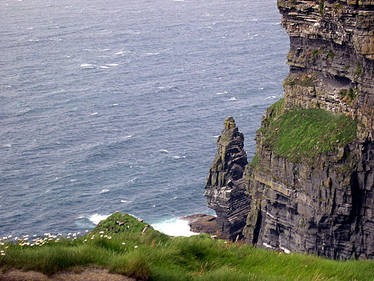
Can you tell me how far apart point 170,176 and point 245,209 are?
30404 millimetres

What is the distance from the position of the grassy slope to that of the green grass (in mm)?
43636

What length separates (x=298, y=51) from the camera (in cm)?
7856

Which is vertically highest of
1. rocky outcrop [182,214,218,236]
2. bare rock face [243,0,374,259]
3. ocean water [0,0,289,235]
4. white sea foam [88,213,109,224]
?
bare rock face [243,0,374,259]

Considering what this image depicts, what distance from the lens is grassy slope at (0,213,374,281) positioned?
68.9 feet

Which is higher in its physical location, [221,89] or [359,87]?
[359,87]

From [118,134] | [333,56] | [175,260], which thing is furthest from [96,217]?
[175,260]

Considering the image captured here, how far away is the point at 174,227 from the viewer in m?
103

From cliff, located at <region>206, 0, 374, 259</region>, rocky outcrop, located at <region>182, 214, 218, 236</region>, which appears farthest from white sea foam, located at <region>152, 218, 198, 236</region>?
cliff, located at <region>206, 0, 374, 259</region>

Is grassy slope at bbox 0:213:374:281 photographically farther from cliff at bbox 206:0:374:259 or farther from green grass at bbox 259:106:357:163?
green grass at bbox 259:106:357:163

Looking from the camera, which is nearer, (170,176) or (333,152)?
(333,152)

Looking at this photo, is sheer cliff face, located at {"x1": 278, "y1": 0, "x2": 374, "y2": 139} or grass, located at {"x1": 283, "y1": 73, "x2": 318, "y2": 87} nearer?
sheer cliff face, located at {"x1": 278, "y1": 0, "x2": 374, "y2": 139}

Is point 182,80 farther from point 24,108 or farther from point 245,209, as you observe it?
point 245,209

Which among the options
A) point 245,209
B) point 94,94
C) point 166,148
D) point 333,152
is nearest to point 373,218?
point 333,152

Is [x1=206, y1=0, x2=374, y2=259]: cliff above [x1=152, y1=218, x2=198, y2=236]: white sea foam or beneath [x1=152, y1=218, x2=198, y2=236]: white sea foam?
above
